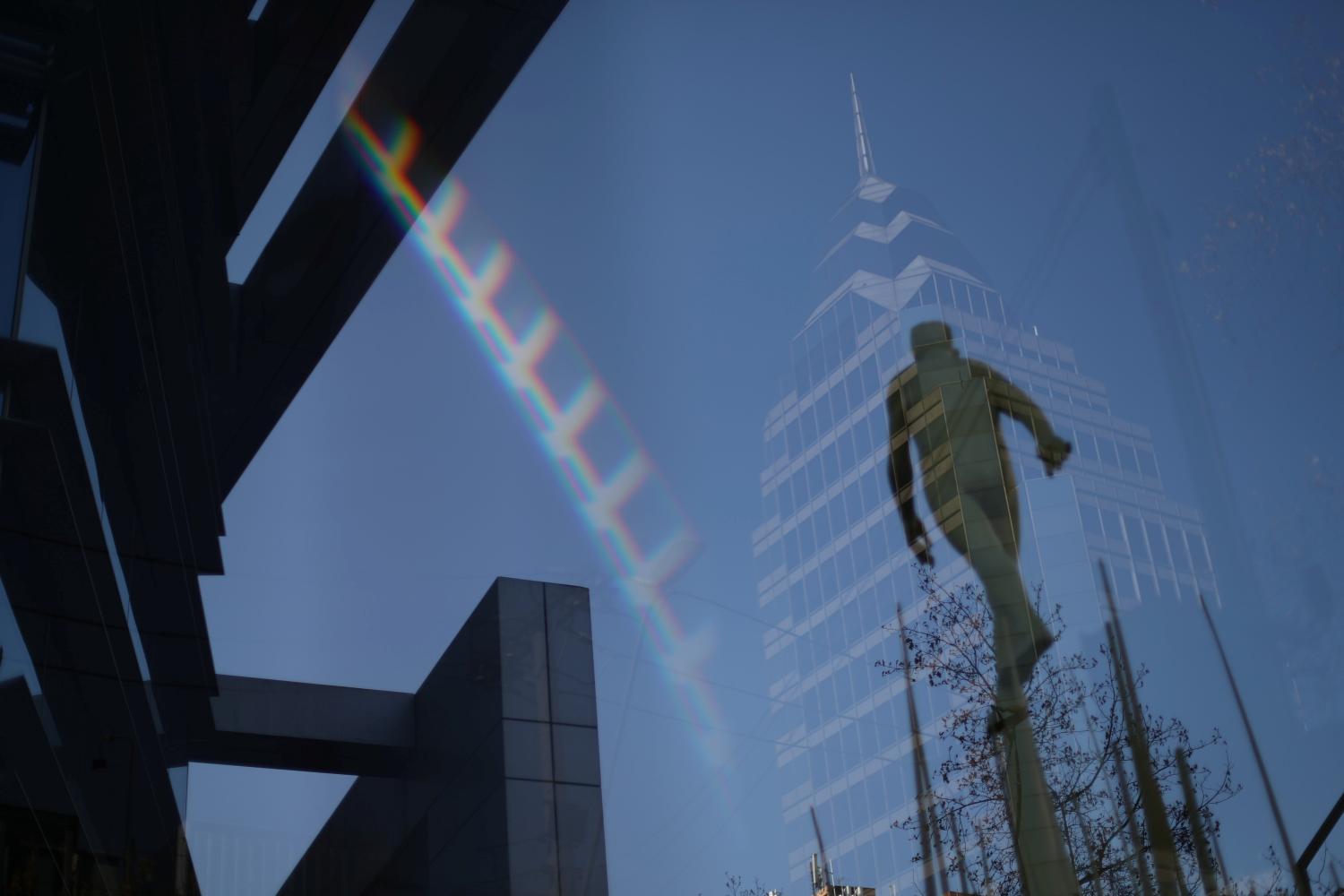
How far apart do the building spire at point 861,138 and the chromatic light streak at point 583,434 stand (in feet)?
5.55

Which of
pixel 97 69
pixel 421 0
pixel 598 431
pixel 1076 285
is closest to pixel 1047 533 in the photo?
pixel 1076 285

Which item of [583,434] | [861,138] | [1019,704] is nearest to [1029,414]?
[1019,704]

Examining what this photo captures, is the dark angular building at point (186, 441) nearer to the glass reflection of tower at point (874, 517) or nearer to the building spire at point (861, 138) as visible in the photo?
the glass reflection of tower at point (874, 517)

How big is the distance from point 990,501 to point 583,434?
1.88 meters

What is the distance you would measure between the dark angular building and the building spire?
2515 millimetres

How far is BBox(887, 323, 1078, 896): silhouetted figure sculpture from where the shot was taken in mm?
4391

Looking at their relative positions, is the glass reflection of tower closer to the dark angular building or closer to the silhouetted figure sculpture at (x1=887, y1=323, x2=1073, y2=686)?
the silhouetted figure sculpture at (x1=887, y1=323, x2=1073, y2=686)

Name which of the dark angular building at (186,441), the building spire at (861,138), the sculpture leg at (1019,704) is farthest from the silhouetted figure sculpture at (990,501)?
the dark angular building at (186,441)

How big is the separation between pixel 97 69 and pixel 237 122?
64.6 inches

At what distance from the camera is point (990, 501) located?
525cm

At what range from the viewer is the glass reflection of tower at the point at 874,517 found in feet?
15.2

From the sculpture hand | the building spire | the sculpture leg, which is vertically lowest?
the sculpture leg

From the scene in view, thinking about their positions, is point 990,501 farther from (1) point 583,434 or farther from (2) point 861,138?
(2) point 861,138

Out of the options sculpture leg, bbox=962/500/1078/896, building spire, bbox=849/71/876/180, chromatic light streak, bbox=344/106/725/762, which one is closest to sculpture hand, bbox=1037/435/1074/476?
sculpture leg, bbox=962/500/1078/896
